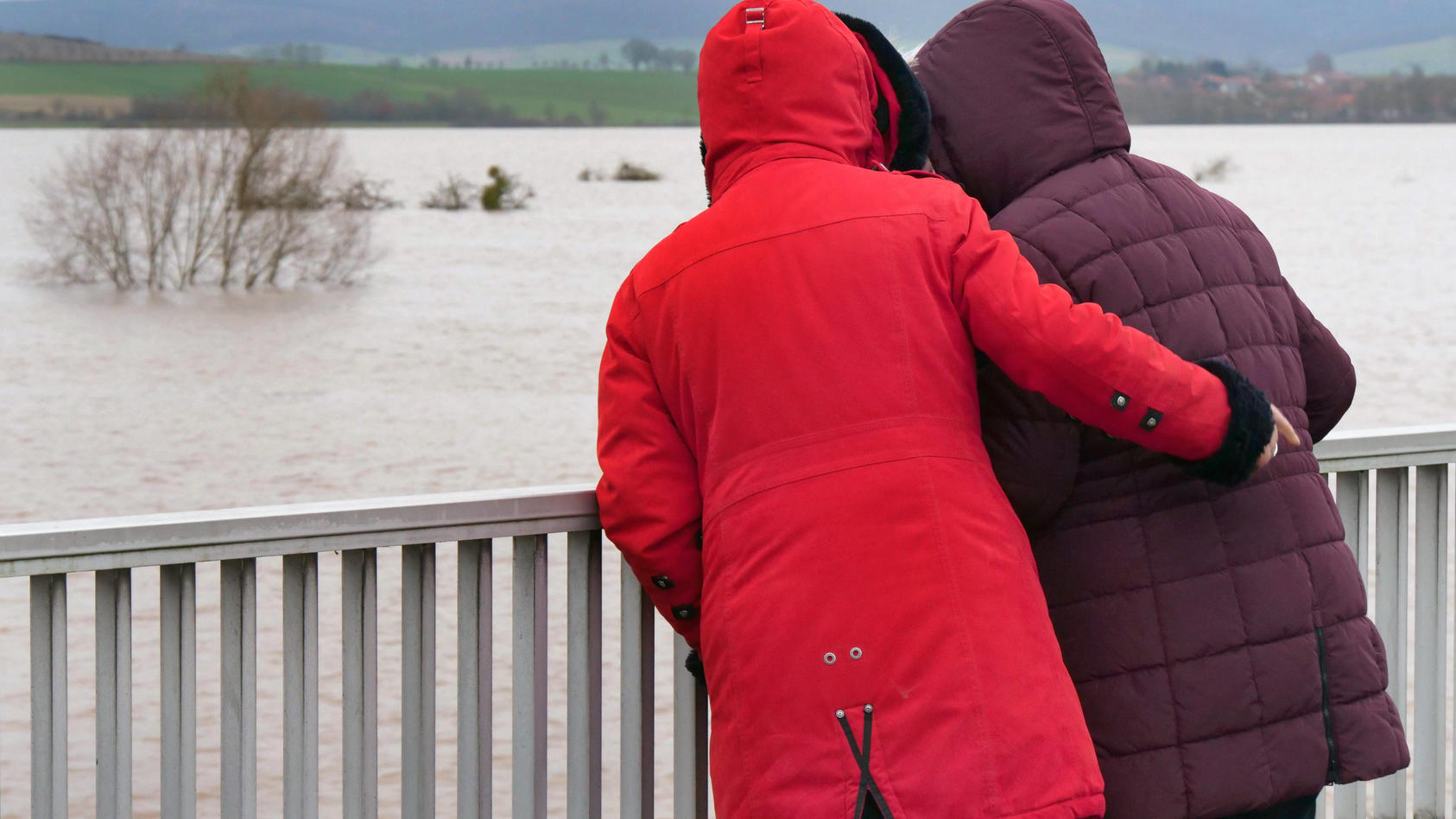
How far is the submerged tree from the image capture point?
107 feet

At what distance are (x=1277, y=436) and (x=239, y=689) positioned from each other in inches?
45.4

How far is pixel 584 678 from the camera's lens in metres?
1.78

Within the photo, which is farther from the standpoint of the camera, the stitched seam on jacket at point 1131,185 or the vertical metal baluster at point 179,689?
the vertical metal baluster at point 179,689

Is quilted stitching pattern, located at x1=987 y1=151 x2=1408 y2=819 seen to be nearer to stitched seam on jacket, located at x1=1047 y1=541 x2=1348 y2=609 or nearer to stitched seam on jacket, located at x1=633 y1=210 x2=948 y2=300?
stitched seam on jacket, located at x1=1047 y1=541 x2=1348 y2=609

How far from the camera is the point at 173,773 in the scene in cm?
161

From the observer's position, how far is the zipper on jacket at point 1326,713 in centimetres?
145

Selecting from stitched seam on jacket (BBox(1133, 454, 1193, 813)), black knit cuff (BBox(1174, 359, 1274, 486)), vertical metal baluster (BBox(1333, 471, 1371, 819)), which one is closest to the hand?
black knit cuff (BBox(1174, 359, 1274, 486))

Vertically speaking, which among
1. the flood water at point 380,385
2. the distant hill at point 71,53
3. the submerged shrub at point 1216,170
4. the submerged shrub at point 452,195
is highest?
the distant hill at point 71,53

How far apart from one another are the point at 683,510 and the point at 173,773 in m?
0.68

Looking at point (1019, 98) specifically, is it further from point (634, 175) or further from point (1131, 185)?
point (634, 175)

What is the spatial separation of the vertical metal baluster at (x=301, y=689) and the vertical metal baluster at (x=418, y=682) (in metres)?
0.10

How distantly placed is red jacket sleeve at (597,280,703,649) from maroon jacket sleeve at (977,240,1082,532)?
304 mm

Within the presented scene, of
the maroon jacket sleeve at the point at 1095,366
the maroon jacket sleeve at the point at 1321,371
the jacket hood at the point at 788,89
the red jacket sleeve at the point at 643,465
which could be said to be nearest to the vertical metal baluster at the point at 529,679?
the red jacket sleeve at the point at 643,465

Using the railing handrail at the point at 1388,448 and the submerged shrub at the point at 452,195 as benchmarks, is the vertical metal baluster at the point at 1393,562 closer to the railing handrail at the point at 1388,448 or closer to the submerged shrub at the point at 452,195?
the railing handrail at the point at 1388,448
